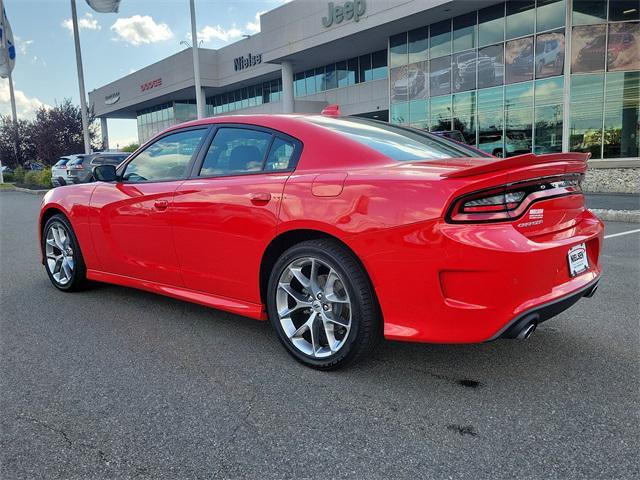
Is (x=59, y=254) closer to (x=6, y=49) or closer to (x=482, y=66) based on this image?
(x=482, y=66)

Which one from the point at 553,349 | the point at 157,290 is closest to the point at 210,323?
the point at 157,290

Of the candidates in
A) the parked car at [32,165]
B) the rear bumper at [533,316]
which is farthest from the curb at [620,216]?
the parked car at [32,165]

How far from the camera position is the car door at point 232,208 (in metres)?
3.17

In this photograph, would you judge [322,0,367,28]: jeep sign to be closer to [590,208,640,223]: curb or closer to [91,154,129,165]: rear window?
[91,154,129,165]: rear window

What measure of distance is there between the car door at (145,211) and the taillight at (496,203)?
2145 mm

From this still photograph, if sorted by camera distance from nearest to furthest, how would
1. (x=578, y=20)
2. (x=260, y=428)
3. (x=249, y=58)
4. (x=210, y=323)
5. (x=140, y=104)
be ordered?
(x=260, y=428) → (x=210, y=323) → (x=578, y=20) → (x=249, y=58) → (x=140, y=104)

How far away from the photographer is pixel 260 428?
238 centimetres

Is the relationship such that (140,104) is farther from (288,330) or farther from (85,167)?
(288,330)

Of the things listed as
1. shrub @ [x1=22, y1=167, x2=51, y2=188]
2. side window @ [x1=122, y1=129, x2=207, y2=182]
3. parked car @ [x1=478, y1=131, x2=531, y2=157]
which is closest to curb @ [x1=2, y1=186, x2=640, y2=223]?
side window @ [x1=122, y1=129, x2=207, y2=182]

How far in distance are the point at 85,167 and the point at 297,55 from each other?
44.9ft

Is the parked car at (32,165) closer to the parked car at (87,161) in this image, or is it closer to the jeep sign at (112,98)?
the parked car at (87,161)

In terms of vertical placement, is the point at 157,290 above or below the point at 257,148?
below

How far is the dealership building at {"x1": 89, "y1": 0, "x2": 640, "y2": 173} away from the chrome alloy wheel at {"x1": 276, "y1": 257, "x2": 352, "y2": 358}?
50.1 ft

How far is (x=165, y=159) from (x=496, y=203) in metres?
2.67
